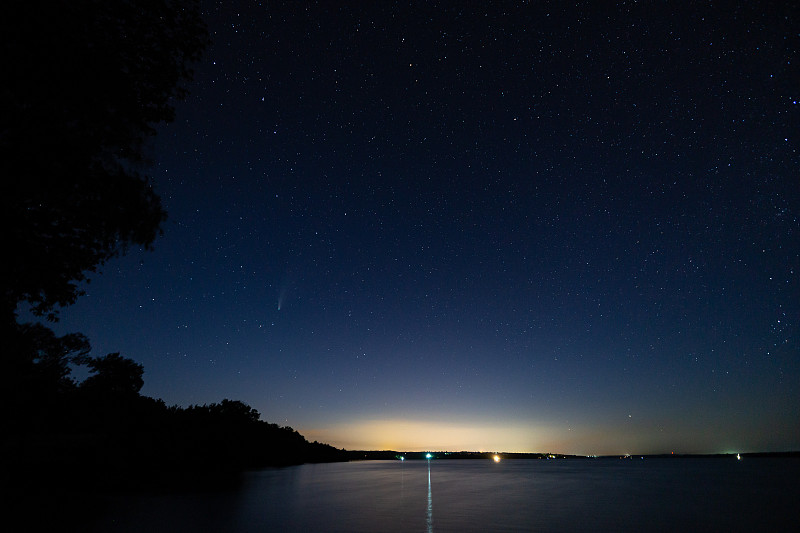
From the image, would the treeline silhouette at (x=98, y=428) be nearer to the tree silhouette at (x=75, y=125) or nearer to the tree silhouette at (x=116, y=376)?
the tree silhouette at (x=116, y=376)

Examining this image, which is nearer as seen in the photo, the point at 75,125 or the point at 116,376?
the point at 75,125

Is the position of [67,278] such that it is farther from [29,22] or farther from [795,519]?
[795,519]

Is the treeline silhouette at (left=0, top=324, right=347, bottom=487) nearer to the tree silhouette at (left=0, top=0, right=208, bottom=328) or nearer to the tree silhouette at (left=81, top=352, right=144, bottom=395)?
the tree silhouette at (left=81, top=352, right=144, bottom=395)

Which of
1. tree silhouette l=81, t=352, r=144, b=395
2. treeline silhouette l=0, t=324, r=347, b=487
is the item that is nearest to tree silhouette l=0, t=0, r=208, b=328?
treeline silhouette l=0, t=324, r=347, b=487

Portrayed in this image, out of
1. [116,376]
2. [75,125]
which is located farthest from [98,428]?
[75,125]

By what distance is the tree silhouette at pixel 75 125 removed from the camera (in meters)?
5.29

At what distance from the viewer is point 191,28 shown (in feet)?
20.5

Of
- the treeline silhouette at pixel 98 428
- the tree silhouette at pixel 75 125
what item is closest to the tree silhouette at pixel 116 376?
the treeline silhouette at pixel 98 428

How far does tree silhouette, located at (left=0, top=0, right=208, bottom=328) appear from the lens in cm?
529

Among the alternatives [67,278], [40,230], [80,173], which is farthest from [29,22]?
[67,278]

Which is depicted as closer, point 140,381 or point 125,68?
point 125,68

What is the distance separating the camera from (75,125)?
234 inches

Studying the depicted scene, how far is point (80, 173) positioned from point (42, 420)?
4080cm

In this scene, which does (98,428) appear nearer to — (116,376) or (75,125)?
(116,376)
